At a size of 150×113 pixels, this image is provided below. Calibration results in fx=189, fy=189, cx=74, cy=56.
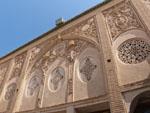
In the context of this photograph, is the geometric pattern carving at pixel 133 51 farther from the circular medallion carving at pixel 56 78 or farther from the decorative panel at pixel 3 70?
the decorative panel at pixel 3 70

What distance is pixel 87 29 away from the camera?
6.28 m

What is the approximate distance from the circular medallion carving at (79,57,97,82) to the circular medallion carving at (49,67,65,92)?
2.41 ft

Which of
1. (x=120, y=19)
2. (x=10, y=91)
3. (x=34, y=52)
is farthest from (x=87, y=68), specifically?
(x=10, y=91)

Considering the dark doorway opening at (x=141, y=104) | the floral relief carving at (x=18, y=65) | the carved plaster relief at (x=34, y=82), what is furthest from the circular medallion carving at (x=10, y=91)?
the dark doorway opening at (x=141, y=104)

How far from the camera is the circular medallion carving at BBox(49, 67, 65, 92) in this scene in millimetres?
5920

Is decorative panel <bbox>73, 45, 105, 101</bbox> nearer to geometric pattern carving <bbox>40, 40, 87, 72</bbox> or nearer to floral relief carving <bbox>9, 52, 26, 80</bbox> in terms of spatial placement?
geometric pattern carving <bbox>40, 40, 87, 72</bbox>

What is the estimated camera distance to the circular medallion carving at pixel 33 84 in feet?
21.5

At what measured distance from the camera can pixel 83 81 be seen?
532cm

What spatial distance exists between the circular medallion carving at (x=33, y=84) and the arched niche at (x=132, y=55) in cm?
296

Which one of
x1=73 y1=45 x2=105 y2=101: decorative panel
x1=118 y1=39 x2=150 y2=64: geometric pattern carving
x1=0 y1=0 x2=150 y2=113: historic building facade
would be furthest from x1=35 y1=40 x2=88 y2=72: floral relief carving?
x1=118 y1=39 x2=150 y2=64: geometric pattern carving

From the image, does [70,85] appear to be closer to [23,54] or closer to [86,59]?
[86,59]

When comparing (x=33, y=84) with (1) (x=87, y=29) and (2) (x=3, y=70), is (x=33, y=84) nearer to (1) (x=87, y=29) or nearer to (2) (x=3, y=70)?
(2) (x=3, y=70)

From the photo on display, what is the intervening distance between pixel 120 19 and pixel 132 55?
4.37 ft

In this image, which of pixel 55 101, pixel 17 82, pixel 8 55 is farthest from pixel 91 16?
pixel 8 55
